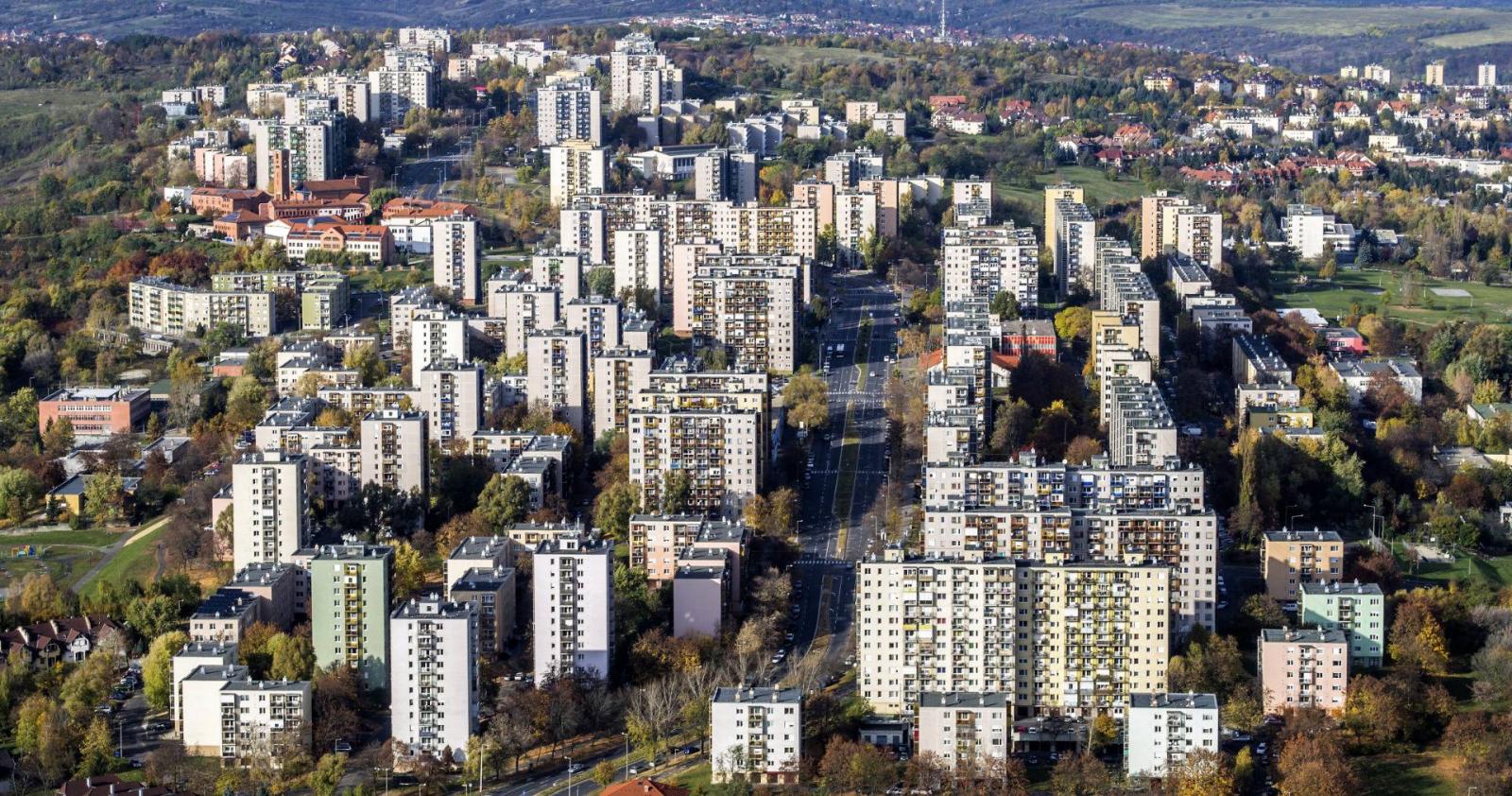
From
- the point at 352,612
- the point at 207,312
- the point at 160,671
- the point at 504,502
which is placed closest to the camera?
the point at 160,671

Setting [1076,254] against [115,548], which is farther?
[1076,254]

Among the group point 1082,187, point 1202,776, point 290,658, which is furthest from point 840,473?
point 1082,187

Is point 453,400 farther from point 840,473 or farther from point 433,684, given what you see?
point 433,684

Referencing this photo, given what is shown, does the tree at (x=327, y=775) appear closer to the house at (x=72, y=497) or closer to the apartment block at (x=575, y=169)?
the house at (x=72, y=497)

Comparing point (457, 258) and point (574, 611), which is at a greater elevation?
point (457, 258)

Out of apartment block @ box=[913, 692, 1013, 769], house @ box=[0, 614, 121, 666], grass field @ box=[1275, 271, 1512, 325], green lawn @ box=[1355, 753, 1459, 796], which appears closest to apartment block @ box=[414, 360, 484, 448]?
house @ box=[0, 614, 121, 666]

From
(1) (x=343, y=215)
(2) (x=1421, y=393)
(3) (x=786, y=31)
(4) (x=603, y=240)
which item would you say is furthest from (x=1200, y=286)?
(3) (x=786, y=31)
